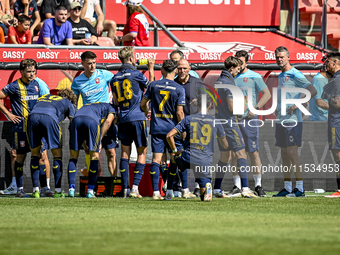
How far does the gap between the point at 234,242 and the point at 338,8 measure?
716 inches

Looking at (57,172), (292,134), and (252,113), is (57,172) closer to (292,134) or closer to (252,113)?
(252,113)

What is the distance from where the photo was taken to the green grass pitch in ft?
14.1

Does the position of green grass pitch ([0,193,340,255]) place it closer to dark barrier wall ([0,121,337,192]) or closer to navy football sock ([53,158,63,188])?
navy football sock ([53,158,63,188])

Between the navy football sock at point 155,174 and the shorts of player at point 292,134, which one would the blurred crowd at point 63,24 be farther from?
the navy football sock at point 155,174

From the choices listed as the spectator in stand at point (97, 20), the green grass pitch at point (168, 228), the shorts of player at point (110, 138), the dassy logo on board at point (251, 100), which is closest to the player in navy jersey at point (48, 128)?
the shorts of player at point (110, 138)

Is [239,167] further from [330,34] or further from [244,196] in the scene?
[330,34]

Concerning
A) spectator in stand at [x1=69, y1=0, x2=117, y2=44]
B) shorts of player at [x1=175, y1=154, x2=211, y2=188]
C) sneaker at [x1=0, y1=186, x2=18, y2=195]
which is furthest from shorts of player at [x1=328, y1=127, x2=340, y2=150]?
spectator in stand at [x1=69, y1=0, x2=117, y2=44]

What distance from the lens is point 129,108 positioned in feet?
31.3

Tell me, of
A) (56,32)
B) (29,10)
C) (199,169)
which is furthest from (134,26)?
(199,169)

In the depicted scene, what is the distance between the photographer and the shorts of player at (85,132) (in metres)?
9.35

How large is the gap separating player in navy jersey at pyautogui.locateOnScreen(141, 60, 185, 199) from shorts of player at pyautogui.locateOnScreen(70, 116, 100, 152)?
0.89 m

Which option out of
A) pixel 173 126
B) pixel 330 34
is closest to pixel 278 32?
pixel 330 34

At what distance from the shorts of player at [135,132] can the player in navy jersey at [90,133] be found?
0.28 meters

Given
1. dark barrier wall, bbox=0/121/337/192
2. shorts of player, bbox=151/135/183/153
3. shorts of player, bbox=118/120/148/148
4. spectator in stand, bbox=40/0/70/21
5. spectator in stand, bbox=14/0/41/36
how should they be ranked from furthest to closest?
spectator in stand, bbox=40/0/70/21 → spectator in stand, bbox=14/0/41/36 → dark barrier wall, bbox=0/121/337/192 → shorts of player, bbox=118/120/148/148 → shorts of player, bbox=151/135/183/153
